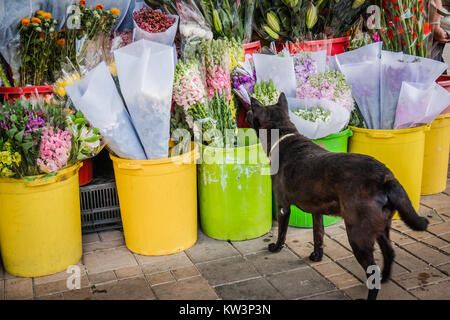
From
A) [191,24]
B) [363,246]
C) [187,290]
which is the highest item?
[191,24]

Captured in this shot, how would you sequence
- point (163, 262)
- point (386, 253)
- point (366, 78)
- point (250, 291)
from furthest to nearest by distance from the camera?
point (366, 78)
point (163, 262)
point (250, 291)
point (386, 253)

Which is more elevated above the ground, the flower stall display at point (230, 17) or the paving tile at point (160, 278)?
the flower stall display at point (230, 17)

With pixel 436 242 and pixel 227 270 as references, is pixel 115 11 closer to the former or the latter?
pixel 227 270

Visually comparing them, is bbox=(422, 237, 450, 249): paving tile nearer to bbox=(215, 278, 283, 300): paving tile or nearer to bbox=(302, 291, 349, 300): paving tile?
bbox=(302, 291, 349, 300): paving tile

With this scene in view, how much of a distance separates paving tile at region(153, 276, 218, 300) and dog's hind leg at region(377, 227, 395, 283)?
934 millimetres

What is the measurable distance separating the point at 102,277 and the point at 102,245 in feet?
1.45

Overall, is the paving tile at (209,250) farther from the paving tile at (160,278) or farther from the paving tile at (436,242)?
the paving tile at (436,242)

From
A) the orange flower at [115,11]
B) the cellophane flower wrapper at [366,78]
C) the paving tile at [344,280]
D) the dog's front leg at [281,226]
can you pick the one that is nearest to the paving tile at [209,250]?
the dog's front leg at [281,226]

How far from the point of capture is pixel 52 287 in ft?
8.73

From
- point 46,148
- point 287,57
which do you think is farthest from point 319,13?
point 46,148

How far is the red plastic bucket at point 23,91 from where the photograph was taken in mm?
2936

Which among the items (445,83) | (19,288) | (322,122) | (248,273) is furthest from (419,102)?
(19,288)

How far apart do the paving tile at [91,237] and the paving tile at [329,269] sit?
1.56 m

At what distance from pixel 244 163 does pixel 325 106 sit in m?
0.66
